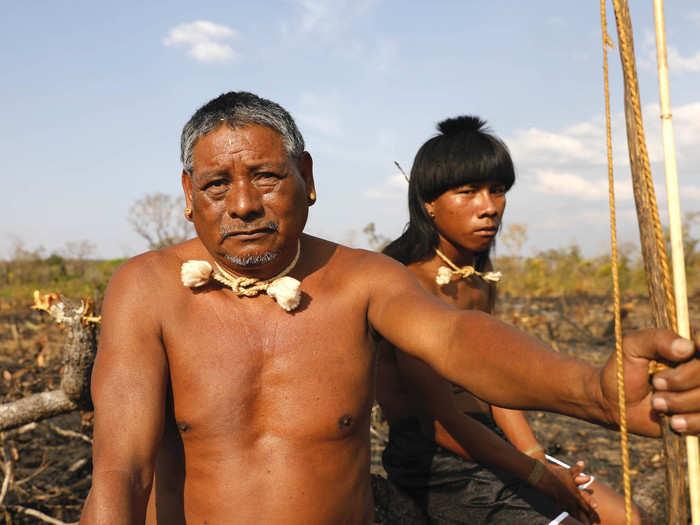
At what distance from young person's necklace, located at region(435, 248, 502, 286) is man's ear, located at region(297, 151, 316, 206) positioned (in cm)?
120

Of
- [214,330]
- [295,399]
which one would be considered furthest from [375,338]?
[214,330]

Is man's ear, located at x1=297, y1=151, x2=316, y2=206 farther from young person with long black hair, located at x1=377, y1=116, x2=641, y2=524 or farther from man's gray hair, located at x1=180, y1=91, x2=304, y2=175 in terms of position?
young person with long black hair, located at x1=377, y1=116, x2=641, y2=524

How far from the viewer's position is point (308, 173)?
2.31 metres

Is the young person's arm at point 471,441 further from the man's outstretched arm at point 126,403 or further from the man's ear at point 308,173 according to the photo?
the man's outstretched arm at point 126,403

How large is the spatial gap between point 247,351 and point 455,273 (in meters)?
1.61

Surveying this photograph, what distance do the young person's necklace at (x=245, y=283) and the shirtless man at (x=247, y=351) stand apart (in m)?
0.01

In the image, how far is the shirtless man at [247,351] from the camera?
77.1 inches

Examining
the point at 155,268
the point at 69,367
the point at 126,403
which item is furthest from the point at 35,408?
the point at 126,403

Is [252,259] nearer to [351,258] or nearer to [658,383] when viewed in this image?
[351,258]

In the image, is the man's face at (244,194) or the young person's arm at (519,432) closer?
the man's face at (244,194)

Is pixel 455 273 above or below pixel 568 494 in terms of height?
above

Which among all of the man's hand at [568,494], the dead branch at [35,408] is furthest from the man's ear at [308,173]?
the dead branch at [35,408]

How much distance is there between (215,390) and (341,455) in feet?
1.54

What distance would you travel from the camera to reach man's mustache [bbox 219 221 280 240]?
2047mm
